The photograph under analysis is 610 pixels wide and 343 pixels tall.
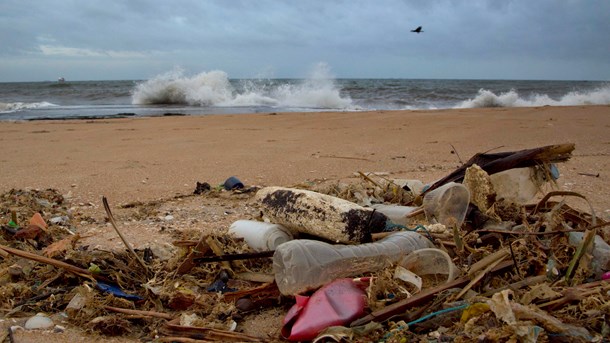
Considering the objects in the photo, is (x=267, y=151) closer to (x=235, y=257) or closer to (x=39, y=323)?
(x=235, y=257)

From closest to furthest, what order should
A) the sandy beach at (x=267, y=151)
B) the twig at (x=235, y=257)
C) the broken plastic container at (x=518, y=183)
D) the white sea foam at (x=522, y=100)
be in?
the twig at (x=235, y=257) → the broken plastic container at (x=518, y=183) → the sandy beach at (x=267, y=151) → the white sea foam at (x=522, y=100)

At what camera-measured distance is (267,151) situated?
6.30 m

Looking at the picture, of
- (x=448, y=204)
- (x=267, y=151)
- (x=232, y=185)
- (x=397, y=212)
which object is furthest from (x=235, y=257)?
(x=267, y=151)

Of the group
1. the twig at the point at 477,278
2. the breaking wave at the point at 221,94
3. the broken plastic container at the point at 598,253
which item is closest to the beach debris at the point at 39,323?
the twig at the point at 477,278

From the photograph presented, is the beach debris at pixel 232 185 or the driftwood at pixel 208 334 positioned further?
the beach debris at pixel 232 185

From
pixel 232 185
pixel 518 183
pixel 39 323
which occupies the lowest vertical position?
pixel 39 323

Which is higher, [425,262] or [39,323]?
[425,262]

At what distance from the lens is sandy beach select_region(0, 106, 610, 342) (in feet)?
Result: 11.7

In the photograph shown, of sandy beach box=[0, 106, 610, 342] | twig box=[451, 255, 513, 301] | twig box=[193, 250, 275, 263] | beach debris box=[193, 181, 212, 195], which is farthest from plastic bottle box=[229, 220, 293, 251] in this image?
beach debris box=[193, 181, 212, 195]

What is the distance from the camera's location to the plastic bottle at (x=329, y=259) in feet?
6.75

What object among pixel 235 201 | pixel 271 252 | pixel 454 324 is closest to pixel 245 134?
pixel 235 201

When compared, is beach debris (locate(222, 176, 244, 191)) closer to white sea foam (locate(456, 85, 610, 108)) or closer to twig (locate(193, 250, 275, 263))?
twig (locate(193, 250, 275, 263))

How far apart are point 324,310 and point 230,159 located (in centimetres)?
408

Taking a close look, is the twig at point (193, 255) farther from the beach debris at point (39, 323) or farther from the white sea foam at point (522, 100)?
the white sea foam at point (522, 100)
